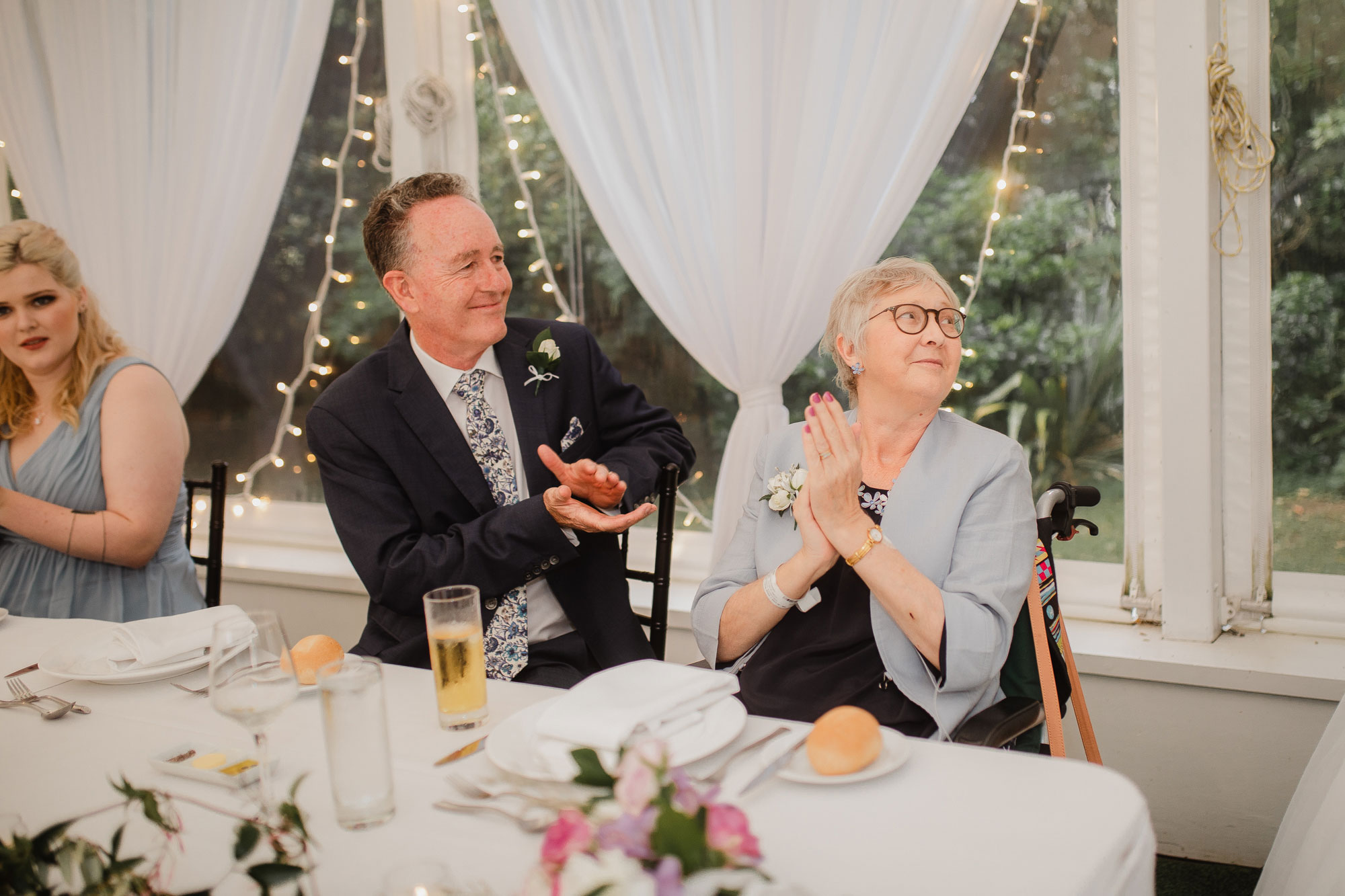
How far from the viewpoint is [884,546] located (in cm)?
160

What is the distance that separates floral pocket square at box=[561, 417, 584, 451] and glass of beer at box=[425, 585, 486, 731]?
89 centimetres

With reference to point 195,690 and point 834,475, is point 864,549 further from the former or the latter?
point 195,690

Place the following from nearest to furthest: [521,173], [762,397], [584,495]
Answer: [584,495] → [762,397] → [521,173]

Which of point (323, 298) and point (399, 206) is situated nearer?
point (399, 206)

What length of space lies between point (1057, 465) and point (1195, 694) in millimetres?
639

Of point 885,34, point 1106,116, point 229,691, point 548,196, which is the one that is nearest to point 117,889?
point 229,691

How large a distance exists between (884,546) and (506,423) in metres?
0.90

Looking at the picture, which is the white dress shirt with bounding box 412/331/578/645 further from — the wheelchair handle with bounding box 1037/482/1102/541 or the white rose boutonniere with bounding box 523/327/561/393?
the wheelchair handle with bounding box 1037/482/1102/541

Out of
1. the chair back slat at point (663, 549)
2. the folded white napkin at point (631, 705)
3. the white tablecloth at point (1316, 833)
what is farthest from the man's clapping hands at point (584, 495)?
the white tablecloth at point (1316, 833)

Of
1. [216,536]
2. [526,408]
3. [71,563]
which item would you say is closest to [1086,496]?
[526,408]

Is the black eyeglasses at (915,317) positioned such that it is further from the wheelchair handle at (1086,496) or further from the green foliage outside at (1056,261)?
the green foliage outside at (1056,261)

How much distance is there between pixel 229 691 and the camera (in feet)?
3.41

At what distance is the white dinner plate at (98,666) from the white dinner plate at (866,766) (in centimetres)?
93

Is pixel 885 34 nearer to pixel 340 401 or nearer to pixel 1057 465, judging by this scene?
pixel 1057 465
